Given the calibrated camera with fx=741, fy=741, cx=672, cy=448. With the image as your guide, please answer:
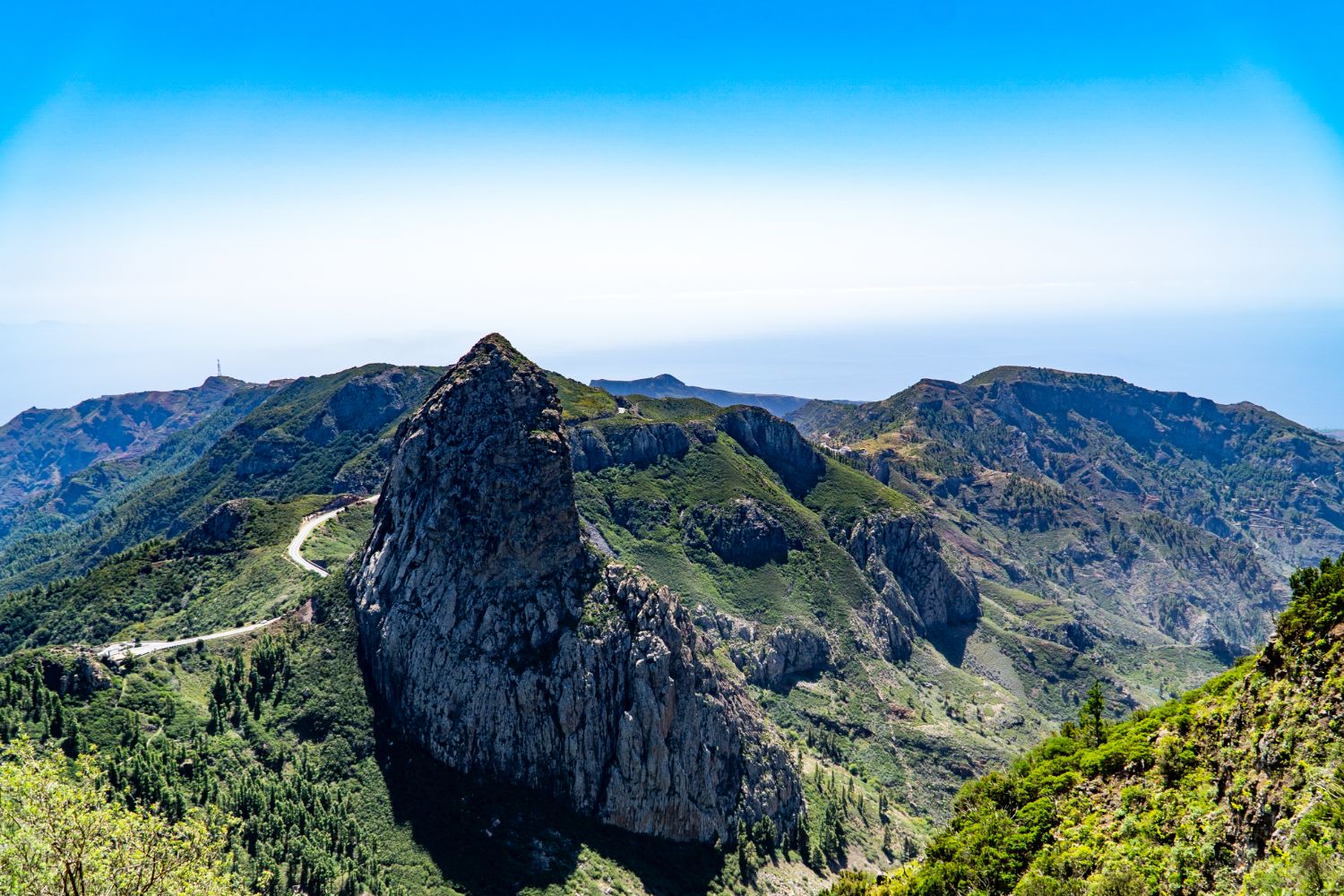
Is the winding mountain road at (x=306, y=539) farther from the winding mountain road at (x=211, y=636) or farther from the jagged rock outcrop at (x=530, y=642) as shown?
the jagged rock outcrop at (x=530, y=642)

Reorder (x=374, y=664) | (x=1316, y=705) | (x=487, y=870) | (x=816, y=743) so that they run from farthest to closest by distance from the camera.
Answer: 1. (x=816, y=743)
2. (x=374, y=664)
3. (x=487, y=870)
4. (x=1316, y=705)

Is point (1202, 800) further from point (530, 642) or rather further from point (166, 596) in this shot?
point (166, 596)

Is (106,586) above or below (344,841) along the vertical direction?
above

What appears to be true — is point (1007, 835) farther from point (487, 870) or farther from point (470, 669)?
point (470, 669)

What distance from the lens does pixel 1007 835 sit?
5909 centimetres

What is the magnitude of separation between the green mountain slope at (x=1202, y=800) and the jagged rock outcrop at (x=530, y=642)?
59.5 meters

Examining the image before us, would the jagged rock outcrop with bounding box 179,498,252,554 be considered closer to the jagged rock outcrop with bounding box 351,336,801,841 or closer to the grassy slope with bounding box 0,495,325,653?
the grassy slope with bounding box 0,495,325,653

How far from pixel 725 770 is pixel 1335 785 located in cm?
10553

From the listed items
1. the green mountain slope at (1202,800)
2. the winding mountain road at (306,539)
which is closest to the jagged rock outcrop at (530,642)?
the winding mountain road at (306,539)

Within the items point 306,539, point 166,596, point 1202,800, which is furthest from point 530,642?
point 1202,800

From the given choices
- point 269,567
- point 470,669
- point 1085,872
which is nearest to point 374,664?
point 470,669

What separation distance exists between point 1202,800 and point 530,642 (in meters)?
94.6

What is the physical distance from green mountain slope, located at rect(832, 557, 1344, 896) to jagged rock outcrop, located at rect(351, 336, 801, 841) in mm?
59480

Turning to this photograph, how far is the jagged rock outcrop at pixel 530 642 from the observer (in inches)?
4616
